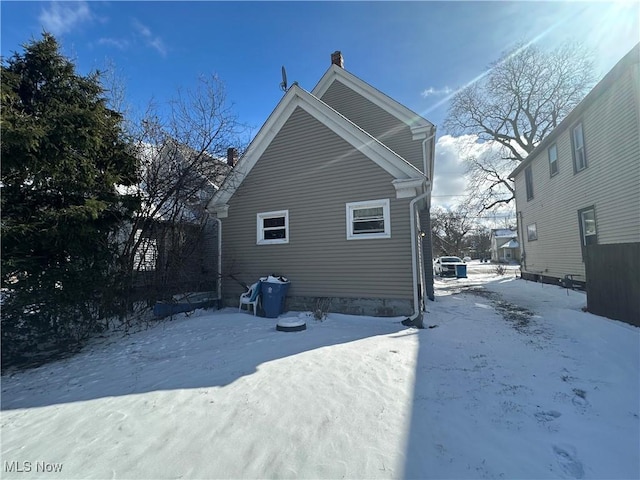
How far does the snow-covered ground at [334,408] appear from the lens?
2568mm

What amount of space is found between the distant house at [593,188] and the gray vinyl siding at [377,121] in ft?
19.3

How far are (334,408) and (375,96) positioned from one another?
1121cm

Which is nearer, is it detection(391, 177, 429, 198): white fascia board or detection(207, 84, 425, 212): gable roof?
detection(391, 177, 429, 198): white fascia board

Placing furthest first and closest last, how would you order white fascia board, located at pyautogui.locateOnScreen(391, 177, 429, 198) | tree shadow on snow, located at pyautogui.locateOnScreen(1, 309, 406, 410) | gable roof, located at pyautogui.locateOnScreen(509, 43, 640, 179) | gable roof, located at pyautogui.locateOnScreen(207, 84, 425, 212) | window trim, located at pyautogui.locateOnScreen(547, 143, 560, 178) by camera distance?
1. window trim, located at pyautogui.locateOnScreen(547, 143, 560, 178)
2. gable roof, located at pyautogui.locateOnScreen(509, 43, 640, 179)
3. gable roof, located at pyautogui.locateOnScreen(207, 84, 425, 212)
4. white fascia board, located at pyautogui.locateOnScreen(391, 177, 429, 198)
5. tree shadow on snow, located at pyautogui.locateOnScreen(1, 309, 406, 410)

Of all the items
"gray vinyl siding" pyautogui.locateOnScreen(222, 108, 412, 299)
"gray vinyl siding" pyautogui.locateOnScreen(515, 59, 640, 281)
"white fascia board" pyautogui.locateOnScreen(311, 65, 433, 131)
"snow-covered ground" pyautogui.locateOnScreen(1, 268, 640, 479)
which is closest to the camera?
"snow-covered ground" pyautogui.locateOnScreen(1, 268, 640, 479)

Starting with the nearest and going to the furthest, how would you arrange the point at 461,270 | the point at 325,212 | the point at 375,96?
1. the point at 325,212
2. the point at 375,96
3. the point at 461,270

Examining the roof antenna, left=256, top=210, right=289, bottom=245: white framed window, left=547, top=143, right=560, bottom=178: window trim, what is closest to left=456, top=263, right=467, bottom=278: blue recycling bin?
left=547, top=143, right=560, bottom=178: window trim

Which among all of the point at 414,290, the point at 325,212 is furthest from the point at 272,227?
the point at 414,290

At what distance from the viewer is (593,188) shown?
36.1 feet

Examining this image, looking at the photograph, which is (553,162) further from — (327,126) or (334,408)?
(334,408)

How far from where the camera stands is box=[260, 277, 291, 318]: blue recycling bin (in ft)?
27.7

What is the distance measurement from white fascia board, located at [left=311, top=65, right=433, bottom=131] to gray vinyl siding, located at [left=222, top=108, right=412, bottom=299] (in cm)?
383

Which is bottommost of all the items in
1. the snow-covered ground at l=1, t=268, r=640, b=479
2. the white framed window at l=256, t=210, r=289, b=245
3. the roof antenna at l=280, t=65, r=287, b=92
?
the snow-covered ground at l=1, t=268, r=640, b=479

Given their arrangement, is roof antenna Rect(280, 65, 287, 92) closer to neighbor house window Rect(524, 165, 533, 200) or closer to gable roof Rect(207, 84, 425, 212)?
gable roof Rect(207, 84, 425, 212)
